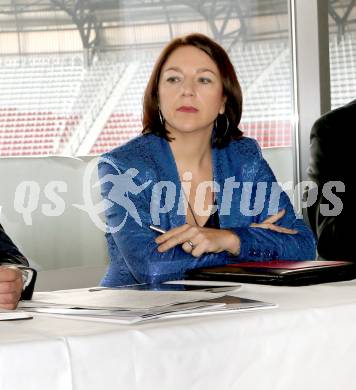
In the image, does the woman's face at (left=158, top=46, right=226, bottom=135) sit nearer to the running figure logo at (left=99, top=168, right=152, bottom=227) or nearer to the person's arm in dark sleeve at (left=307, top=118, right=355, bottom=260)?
the running figure logo at (left=99, top=168, right=152, bottom=227)

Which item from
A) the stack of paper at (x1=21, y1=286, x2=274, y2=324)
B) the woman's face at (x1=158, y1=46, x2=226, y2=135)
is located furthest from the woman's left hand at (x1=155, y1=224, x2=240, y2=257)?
the stack of paper at (x1=21, y1=286, x2=274, y2=324)

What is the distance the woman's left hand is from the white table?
644mm

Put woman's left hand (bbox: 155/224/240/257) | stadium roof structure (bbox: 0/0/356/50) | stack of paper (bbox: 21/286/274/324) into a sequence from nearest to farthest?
stack of paper (bbox: 21/286/274/324) → woman's left hand (bbox: 155/224/240/257) → stadium roof structure (bbox: 0/0/356/50)

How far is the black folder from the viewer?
189 cm

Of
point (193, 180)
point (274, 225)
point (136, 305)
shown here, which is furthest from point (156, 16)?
point (136, 305)

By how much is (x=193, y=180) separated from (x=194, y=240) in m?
0.51

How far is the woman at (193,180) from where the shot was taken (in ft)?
8.17

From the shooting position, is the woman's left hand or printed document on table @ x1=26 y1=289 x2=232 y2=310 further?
the woman's left hand

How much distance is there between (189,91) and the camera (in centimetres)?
275

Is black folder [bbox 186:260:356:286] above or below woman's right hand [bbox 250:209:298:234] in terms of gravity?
below

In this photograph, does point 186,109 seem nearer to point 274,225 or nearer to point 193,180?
point 193,180

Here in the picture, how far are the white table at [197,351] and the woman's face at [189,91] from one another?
117 centimetres

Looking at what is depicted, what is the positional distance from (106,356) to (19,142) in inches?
118

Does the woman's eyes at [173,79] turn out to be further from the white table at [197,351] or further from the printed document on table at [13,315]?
the printed document on table at [13,315]
